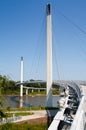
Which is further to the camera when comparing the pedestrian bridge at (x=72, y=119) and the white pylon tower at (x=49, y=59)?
the white pylon tower at (x=49, y=59)

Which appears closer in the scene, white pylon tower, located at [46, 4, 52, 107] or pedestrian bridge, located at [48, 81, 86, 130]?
pedestrian bridge, located at [48, 81, 86, 130]

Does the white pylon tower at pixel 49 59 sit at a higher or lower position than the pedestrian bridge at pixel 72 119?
higher

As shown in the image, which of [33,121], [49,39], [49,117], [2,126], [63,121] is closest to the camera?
[63,121]

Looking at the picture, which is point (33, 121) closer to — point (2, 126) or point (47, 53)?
point (2, 126)

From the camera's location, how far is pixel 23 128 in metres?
16.0

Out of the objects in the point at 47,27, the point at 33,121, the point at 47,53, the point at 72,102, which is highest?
A: the point at 47,27

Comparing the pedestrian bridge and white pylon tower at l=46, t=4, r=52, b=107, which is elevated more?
white pylon tower at l=46, t=4, r=52, b=107

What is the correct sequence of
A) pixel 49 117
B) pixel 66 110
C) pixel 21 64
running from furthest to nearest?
pixel 21 64 → pixel 49 117 → pixel 66 110

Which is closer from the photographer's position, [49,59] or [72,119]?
[72,119]

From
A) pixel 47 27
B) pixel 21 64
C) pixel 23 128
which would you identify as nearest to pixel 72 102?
pixel 23 128

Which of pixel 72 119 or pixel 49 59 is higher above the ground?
pixel 49 59

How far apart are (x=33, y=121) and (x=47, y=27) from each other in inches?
668

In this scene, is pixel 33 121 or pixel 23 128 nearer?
pixel 23 128

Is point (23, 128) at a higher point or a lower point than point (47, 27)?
lower
